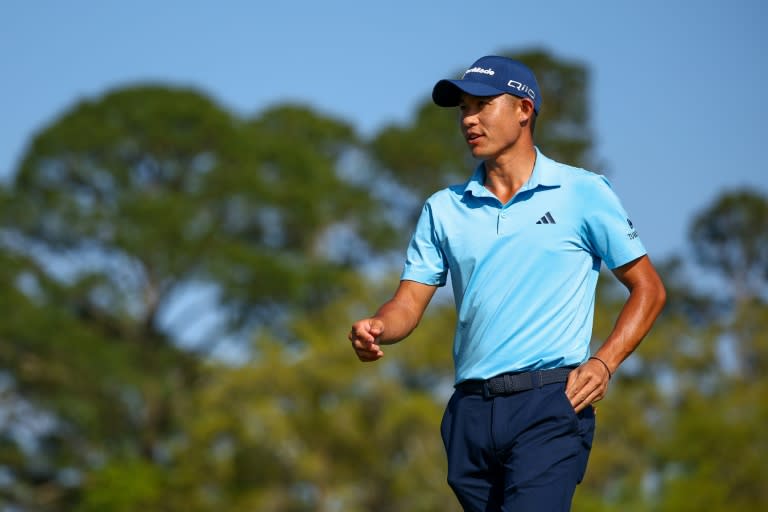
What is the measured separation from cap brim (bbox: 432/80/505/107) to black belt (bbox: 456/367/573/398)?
3.23 feet

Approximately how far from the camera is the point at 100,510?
Answer: 33719 millimetres

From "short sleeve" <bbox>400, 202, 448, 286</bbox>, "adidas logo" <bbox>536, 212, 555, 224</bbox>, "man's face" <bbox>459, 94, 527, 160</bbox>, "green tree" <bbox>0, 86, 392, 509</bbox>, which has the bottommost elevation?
"adidas logo" <bbox>536, 212, 555, 224</bbox>

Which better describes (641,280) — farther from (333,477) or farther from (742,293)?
(742,293)

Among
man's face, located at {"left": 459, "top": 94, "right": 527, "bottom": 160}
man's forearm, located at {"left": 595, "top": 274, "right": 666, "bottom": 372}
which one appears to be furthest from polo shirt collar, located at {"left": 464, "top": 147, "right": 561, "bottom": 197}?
man's forearm, located at {"left": 595, "top": 274, "right": 666, "bottom": 372}

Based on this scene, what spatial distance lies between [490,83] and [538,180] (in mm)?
384

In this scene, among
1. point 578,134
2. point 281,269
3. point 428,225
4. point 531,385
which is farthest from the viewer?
point 578,134

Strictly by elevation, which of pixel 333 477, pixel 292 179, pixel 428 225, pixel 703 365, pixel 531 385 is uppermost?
pixel 292 179

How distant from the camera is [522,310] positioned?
15.2ft

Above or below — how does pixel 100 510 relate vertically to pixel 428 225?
above

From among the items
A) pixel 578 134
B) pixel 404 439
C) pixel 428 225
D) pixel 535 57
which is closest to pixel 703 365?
pixel 404 439

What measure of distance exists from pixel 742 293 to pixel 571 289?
140 feet

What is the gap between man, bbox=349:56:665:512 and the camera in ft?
14.8

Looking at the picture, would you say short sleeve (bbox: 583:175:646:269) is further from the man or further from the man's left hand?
the man's left hand

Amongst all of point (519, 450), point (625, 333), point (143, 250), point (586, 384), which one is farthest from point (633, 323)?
point (143, 250)
